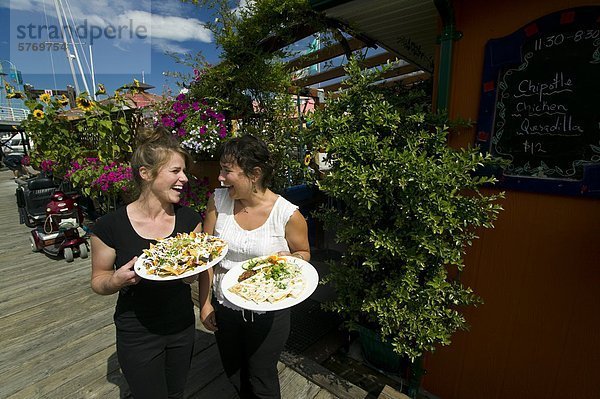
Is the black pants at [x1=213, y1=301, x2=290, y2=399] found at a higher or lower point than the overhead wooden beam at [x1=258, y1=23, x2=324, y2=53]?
lower

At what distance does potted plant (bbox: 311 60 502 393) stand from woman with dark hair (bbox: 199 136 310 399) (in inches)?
24.2

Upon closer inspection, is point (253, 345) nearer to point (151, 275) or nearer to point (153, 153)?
point (151, 275)

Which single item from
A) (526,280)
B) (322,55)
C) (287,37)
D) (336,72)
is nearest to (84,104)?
(287,37)

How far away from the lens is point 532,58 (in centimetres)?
171

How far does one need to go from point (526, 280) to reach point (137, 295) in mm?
2453

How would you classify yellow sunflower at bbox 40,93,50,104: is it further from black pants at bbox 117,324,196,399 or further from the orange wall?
the orange wall

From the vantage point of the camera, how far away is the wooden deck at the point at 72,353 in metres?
2.18

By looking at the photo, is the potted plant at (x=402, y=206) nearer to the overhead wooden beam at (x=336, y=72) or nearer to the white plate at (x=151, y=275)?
the white plate at (x=151, y=275)

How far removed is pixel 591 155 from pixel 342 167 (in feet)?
4.72

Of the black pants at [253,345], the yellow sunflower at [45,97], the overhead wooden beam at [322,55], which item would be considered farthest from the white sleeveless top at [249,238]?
the yellow sunflower at [45,97]

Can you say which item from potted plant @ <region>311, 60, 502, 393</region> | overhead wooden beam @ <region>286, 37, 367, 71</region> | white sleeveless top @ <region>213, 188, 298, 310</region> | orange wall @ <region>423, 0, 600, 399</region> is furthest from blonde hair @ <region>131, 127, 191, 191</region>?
overhead wooden beam @ <region>286, 37, 367, 71</region>

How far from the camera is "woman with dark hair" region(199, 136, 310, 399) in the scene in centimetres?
160

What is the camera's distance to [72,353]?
257cm

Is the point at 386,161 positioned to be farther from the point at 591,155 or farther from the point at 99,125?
the point at 99,125
